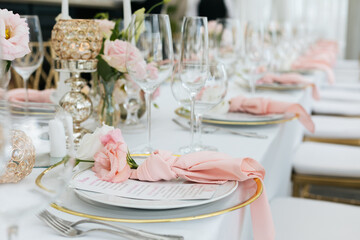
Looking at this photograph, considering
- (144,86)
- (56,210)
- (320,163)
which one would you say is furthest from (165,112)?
(56,210)

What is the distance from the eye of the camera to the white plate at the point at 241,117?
1383 millimetres

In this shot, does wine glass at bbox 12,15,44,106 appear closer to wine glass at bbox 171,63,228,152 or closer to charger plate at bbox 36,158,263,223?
wine glass at bbox 171,63,228,152

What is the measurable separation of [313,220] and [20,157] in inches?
32.9

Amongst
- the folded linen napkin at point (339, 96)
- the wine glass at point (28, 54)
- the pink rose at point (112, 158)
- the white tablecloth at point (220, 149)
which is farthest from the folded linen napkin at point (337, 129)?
the pink rose at point (112, 158)

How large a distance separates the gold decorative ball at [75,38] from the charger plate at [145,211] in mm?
470

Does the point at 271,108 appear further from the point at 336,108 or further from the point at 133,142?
the point at 336,108

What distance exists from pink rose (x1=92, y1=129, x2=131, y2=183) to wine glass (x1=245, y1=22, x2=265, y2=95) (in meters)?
1.19

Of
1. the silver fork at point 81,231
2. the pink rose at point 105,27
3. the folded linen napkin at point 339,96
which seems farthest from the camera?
the folded linen napkin at point 339,96

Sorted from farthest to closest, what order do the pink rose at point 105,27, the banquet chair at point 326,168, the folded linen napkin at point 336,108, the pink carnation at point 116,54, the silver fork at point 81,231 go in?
the folded linen napkin at point 336,108, the banquet chair at point 326,168, the pink rose at point 105,27, the pink carnation at point 116,54, the silver fork at point 81,231

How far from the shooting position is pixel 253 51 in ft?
6.51

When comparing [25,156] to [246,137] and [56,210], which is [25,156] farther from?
[246,137]

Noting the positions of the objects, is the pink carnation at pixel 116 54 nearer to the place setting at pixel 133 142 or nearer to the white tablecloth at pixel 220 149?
the place setting at pixel 133 142

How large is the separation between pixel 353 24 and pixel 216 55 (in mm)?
7600

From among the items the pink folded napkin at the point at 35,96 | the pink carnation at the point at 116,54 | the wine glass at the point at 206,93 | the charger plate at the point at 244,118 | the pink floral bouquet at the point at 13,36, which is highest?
the pink floral bouquet at the point at 13,36
